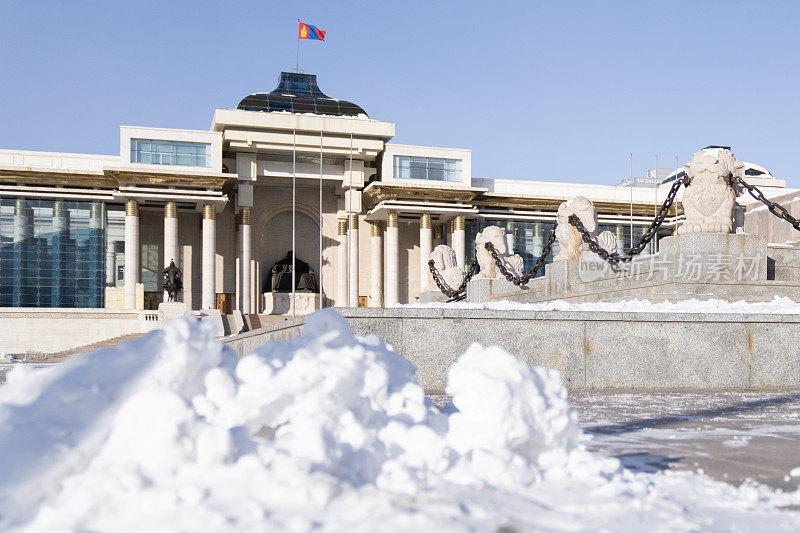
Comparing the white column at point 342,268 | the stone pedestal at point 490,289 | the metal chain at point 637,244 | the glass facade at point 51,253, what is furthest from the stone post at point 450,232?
the metal chain at point 637,244

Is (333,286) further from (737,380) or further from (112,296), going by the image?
(737,380)

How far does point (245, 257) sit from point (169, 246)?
3.88 m

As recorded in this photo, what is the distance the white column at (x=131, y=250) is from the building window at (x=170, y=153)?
2.26 meters

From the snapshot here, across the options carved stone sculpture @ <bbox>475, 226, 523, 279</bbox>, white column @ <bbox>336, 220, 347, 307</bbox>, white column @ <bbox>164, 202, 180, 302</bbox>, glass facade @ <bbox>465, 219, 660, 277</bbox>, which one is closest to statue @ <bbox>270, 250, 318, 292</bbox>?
white column @ <bbox>336, 220, 347, 307</bbox>

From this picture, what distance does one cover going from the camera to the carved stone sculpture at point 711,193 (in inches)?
522

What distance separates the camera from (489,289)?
62.0ft

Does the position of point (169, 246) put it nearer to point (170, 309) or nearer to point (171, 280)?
point (171, 280)

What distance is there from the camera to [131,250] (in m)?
37.0

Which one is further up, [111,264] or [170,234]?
[170,234]

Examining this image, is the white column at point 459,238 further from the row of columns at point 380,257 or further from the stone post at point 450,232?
the stone post at point 450,232

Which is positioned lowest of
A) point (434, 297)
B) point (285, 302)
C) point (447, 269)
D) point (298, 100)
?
point (285, 302)

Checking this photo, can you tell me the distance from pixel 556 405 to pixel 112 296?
37.9m

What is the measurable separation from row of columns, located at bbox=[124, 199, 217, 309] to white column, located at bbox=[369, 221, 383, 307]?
8.66 meters

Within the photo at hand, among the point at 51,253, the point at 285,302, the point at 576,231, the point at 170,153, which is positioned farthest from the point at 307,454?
the point at 51,253
